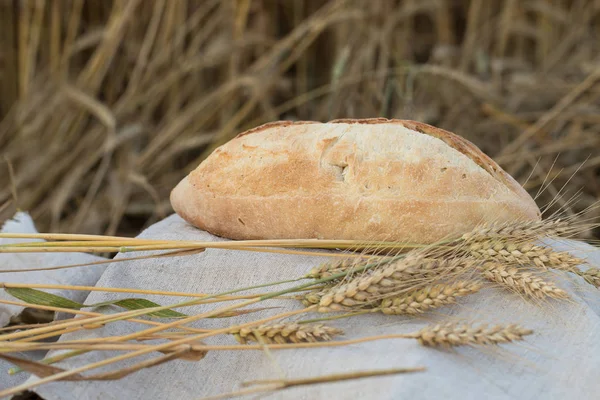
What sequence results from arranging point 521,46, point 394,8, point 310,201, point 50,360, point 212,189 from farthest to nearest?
1. point 521,46
2. point 394,8
3. point 212,189
4. point 310,201
5. point 50,360

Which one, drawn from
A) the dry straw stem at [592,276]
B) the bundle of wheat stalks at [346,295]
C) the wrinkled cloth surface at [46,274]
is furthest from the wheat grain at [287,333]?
the wrinkled cloth surface at [46,274]

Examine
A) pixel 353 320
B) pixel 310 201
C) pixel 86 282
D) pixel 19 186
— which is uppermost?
pixel 310 201

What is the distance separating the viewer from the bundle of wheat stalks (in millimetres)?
843

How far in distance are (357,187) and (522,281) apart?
278mm

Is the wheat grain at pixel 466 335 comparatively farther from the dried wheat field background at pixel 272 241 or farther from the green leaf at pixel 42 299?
the green leaf at pixel 42 299

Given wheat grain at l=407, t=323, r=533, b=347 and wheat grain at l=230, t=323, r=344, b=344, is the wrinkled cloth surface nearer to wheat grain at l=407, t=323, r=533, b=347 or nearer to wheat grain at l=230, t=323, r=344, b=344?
wheat grain at l=230, t=323, r=344, b=344

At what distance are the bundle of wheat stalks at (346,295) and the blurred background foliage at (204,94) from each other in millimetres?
1292

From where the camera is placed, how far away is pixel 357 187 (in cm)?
106

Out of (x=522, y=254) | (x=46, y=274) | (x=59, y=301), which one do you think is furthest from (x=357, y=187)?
(x=46, y=274)

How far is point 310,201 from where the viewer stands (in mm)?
1068

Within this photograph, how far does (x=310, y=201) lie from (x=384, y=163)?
0.13m

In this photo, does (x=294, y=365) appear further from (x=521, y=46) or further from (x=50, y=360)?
(x=521, y=46)

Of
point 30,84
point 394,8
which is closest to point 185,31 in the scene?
point 30,84

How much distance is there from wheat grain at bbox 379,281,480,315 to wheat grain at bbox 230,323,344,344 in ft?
0.28
